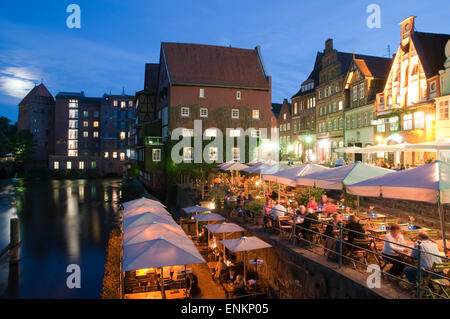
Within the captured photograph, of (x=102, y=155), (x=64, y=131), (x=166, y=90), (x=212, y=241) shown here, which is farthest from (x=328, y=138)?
(x=64, y=131)

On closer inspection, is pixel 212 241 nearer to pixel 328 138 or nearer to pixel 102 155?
pixel 328 138

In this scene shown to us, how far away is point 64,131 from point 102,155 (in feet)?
38.3

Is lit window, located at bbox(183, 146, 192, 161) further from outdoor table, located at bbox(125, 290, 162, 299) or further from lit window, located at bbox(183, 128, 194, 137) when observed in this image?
outdoor table, located at bbox(125, 290, 162, 299)

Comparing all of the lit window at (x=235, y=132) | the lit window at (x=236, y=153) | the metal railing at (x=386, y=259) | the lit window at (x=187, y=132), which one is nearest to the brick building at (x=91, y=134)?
the lit window at (x=187, y=132)

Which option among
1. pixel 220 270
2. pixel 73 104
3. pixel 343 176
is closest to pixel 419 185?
pixel 343 176

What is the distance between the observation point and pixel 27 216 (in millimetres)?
32875

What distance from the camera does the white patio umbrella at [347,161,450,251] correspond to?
Result: 726 cm

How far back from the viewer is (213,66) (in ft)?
136

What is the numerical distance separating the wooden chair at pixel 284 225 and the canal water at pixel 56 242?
8.71 metres

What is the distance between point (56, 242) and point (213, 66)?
2749 centimetres

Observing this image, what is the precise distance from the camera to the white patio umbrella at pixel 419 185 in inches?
286

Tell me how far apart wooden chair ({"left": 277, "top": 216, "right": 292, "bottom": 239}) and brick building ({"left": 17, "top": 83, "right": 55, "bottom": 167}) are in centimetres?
8651

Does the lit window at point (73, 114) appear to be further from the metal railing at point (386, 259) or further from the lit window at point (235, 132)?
the metal railing at point (386, 259)

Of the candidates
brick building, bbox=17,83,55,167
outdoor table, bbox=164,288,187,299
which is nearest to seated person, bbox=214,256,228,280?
outdoor table, bbox=164,288,187,299
